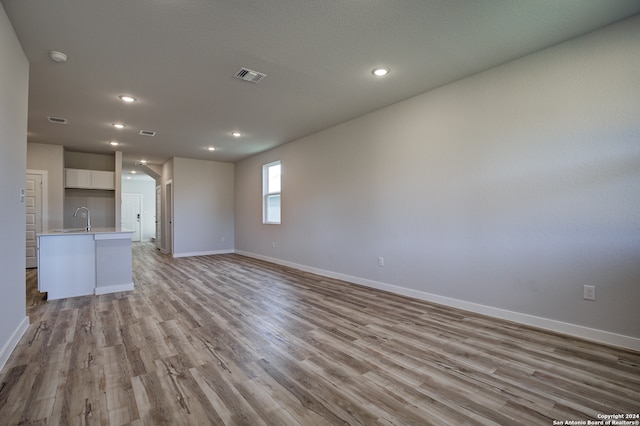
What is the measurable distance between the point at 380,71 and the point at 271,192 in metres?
4.22

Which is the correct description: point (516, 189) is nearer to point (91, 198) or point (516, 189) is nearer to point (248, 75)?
point (248, 75)

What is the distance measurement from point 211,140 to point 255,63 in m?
3.29

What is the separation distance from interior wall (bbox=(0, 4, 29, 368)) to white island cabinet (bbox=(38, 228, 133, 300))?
1.26 meters

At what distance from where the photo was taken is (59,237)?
3795 millimetres

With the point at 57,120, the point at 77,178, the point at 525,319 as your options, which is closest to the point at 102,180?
the point at 77,178

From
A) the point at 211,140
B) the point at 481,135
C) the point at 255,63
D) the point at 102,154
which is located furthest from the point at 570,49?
the point at 102,154

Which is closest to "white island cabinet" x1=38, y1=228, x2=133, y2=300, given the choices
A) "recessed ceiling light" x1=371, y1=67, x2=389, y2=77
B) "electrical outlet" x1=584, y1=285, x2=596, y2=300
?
"recessed ceiling light" x1=371, y1=67, x2=389, y2=77

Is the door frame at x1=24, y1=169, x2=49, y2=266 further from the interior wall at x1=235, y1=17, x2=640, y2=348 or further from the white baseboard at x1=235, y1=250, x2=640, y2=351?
the white baseboard at x1=235, y1=250, x2=640, y2=351

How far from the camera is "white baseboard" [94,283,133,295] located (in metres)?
4.02

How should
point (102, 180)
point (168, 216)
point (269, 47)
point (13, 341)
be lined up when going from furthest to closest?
point (168, 216) → point (102, 180) → point (269, 47) → point (13, 341)

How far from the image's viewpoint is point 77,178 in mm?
6570

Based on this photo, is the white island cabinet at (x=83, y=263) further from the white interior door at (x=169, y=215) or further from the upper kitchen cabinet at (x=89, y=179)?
the white interior door at (x=169, y=215)

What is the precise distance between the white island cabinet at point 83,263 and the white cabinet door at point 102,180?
334cm

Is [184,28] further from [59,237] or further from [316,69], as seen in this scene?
[59,237]
